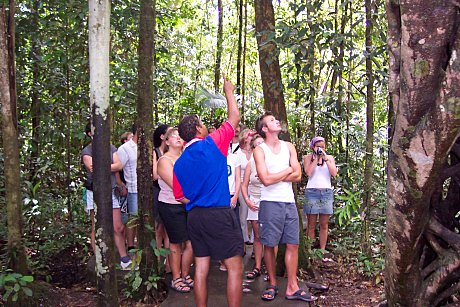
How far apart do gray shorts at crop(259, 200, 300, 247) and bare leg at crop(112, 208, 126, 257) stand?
6.38 ft

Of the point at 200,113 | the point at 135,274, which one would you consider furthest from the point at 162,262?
the point at 200,113

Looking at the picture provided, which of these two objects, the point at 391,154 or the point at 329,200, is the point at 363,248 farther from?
the point at 391,154

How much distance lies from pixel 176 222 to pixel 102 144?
4.91 feet

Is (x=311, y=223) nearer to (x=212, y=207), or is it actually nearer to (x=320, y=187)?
(x=320, y=187)

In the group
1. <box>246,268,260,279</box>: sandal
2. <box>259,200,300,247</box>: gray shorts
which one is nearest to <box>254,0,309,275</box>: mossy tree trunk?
<box>246,268,260,279</box>: sandal

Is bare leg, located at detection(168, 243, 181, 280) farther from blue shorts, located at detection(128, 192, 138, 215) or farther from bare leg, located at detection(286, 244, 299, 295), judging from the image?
bare leg, located at detection(286, 244, 299, 295)

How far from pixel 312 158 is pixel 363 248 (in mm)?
1389

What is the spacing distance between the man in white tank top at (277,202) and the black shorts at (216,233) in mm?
733

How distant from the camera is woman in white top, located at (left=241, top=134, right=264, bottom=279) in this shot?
550 cm

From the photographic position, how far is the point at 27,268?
5051 mm

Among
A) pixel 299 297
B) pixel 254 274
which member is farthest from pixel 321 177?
pixel 299 297

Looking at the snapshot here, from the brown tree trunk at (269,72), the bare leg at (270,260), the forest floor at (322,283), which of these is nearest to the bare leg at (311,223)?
the forest floor at (322,283)

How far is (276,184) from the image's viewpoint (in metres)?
4.75

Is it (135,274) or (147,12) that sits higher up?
(147,12)
